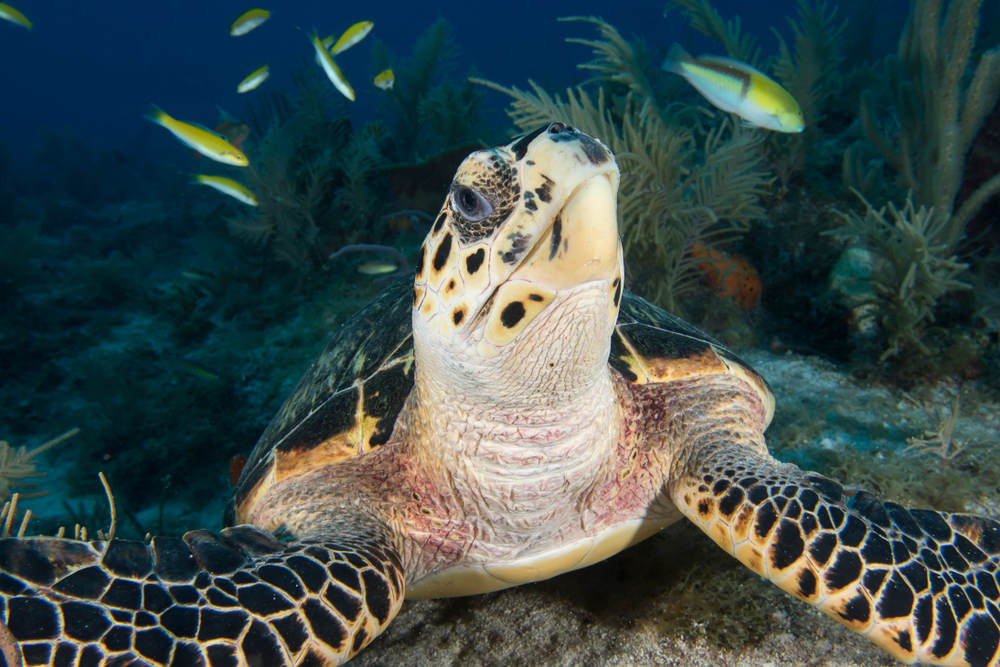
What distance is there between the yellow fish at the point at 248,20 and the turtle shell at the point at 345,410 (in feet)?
16.9

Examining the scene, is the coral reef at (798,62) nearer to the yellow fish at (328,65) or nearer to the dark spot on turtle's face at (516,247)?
the yellow fish at (328,65)

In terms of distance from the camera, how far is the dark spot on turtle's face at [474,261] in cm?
109

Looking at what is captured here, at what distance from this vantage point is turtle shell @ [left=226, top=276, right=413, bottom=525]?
1.84 metres

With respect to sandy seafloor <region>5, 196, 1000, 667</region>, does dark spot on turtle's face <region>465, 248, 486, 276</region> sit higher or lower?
higher

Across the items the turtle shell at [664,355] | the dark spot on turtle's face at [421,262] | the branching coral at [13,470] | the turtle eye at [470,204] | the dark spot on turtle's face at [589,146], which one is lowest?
the branching coral at [13,470]

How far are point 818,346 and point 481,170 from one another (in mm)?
3498

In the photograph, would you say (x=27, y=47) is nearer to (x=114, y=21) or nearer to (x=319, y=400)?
(x=114, y=21)

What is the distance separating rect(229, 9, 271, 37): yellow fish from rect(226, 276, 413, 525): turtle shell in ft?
16.9

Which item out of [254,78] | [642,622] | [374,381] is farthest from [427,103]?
[642,622]

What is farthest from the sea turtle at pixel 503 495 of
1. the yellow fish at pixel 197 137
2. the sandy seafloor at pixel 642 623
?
the yellow fish at pixel 197 137

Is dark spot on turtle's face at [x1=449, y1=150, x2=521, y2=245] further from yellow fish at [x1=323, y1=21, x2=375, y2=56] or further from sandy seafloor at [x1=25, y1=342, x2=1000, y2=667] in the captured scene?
yellow fish at [x1=323, y1=21, x2=375, y2=56]

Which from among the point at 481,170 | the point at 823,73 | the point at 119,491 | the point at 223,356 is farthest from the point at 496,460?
the point at 823,73

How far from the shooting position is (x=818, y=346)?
11.8 ft

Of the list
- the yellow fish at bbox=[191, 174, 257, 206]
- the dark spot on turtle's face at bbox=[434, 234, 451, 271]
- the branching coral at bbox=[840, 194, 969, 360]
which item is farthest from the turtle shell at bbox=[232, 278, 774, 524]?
the yellow fish at bbox=[191, 174, 257, 206]
